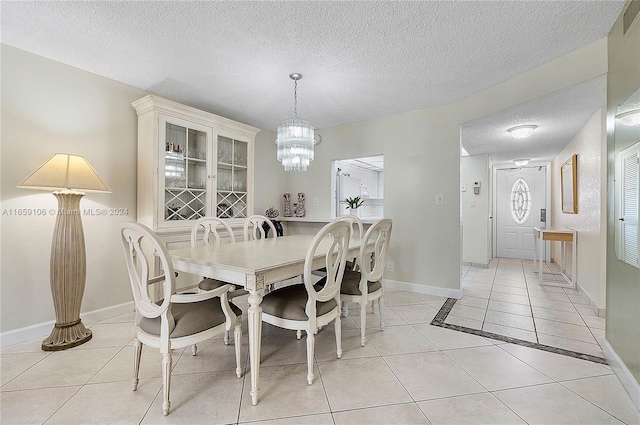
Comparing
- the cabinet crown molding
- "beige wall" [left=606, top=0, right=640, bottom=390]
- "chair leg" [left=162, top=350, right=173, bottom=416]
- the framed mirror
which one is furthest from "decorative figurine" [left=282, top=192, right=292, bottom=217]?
the framed mirror

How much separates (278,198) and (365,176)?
3200 millimetres

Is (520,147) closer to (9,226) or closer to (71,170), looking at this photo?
(71,170)

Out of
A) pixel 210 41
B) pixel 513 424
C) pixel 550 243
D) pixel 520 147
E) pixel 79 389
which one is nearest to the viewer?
pixel 513 424

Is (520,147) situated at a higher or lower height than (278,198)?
higher

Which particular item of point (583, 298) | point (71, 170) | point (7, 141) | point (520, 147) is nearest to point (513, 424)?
point (583, 298)

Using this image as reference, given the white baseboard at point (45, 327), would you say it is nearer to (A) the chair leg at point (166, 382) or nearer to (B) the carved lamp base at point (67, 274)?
(B) the carved lamp base at point (67, 274)

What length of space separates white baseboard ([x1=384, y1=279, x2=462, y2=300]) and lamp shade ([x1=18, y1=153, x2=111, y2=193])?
324cm

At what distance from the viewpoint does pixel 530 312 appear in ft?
9.48

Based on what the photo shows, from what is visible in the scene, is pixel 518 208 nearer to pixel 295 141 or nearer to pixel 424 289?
pixel 424 289

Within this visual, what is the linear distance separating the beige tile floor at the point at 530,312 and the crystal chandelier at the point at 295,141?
203 cm

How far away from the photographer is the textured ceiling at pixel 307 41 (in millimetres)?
1741

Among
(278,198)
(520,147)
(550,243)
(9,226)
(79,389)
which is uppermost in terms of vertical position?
(520,147)

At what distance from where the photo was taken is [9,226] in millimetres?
2168

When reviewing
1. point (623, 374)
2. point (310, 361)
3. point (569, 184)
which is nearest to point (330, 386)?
point (310, 361)
